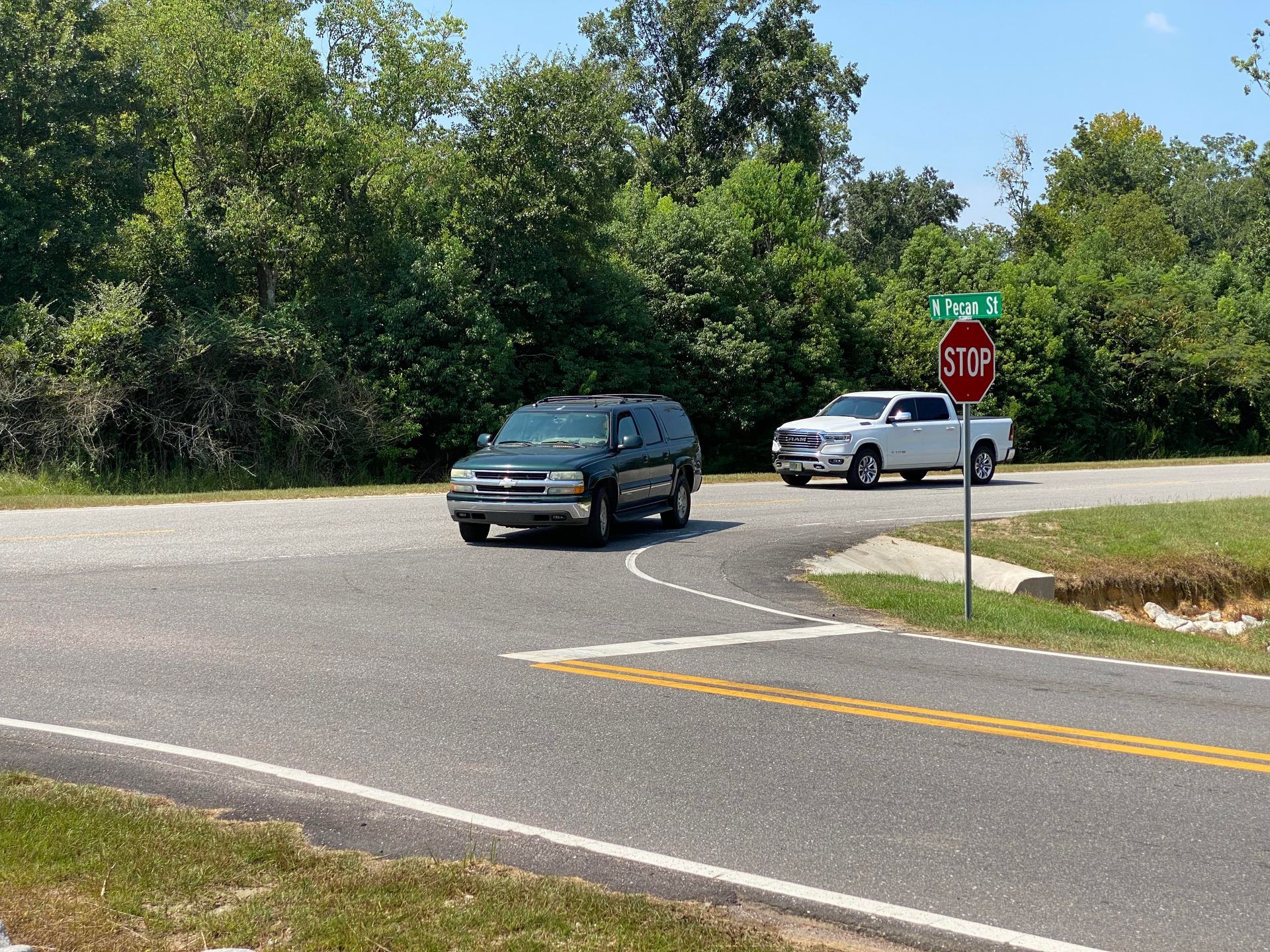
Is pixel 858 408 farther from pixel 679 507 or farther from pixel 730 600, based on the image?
pixel 730 600

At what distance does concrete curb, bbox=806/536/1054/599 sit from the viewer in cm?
1628

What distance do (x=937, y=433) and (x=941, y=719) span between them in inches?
850

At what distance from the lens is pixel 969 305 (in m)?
13.2

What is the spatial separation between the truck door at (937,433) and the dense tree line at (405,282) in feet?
37.3

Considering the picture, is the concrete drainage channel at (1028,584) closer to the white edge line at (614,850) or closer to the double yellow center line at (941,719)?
the double yellow center line at (941,719)

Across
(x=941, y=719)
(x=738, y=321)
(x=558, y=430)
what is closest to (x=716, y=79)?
(x=738, y=321)

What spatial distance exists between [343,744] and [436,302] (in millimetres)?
27754

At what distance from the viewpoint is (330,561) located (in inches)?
594

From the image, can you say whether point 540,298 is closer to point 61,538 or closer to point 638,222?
point 638,222

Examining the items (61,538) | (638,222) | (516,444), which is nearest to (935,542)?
(516,444)

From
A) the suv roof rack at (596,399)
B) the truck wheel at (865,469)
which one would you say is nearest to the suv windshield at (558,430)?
the suv roof rack at (596,399)

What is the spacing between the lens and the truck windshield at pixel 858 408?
1117 inches

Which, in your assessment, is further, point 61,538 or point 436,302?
point 436,302

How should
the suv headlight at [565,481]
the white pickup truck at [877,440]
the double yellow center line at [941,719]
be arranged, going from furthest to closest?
the white pickup truck at [877,440] < the suv headlight at [565,481] < the double yellow center line at [941,719]
